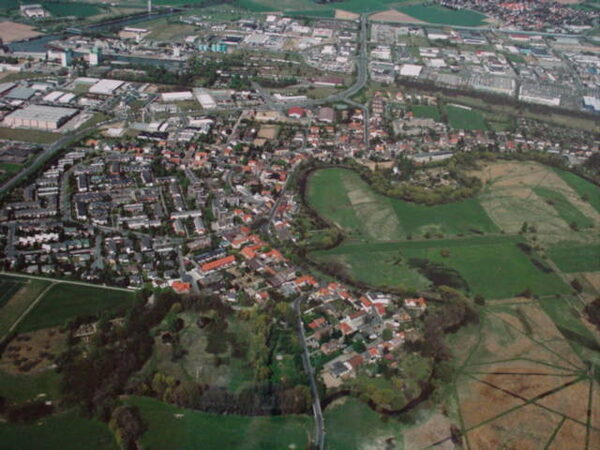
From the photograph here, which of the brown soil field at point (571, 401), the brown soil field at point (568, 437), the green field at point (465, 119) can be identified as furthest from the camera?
the green field at point (465, 119)

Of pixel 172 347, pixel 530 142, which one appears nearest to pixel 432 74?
pixel 530 142

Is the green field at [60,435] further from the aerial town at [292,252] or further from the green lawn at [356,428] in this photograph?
the green lawn at [356,428]

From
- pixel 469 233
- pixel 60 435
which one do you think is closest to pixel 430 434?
pixel 60 435

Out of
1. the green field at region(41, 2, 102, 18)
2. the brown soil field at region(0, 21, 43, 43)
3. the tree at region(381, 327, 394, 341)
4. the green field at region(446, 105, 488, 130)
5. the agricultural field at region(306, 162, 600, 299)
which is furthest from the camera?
the green field at region(41, 2, 102, 18)

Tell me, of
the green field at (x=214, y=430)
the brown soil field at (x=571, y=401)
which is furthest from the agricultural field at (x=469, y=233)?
the green field at (x=214, y=430)

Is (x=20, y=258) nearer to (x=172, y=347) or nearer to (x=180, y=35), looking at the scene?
(x=172, y=347)

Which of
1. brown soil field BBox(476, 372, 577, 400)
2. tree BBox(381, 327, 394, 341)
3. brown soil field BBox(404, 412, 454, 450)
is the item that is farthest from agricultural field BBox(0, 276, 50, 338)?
brown soil field BBox(476, 372, 577, 400)

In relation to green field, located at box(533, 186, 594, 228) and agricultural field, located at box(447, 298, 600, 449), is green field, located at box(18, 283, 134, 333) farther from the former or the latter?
green field, located at box(533, 186, 594, 228)
